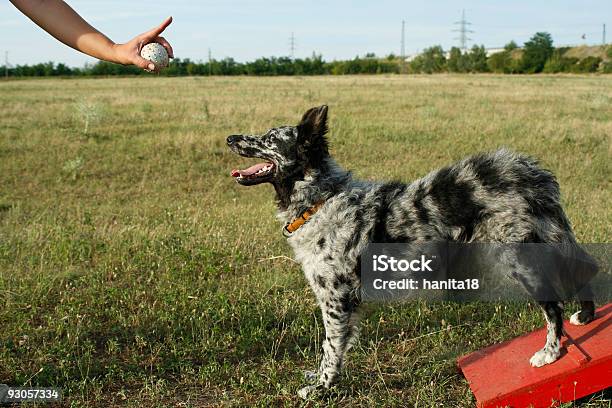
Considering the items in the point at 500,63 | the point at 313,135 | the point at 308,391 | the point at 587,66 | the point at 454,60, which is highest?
Answer: the point at 454,60

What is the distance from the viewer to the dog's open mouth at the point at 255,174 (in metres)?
4.65

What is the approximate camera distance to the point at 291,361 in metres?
4.88

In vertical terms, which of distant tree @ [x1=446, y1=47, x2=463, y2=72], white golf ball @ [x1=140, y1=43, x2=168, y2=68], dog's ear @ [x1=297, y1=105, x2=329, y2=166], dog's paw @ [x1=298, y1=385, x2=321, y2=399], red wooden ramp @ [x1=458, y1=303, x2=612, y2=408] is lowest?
dog's paw @ [x1=298, y1=385, x2=321, y2=399]

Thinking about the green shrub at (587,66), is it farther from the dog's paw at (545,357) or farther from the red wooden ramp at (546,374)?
the dog's paw at (545,357)

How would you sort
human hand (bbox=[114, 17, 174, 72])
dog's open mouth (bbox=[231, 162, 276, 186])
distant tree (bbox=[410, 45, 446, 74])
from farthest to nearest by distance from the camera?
distant tree (bbox=[410, 45, 446, 74])
dog's open mouth (bbox=[231, 162, 276, 186])
human hand (bbox=[114, 17, 174, 72])

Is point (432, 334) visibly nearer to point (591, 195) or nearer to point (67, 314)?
point (67, 314)

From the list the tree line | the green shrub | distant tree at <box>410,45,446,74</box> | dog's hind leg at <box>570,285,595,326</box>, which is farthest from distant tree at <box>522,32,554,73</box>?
dog's hind leg at <box>570,285,595,326</box>

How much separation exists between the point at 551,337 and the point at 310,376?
67.0 inches

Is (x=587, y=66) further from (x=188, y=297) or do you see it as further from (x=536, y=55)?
(x=188, y=297)

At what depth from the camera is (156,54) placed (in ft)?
11.2

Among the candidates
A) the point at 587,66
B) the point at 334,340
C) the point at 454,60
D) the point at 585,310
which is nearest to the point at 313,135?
the point at 334,340

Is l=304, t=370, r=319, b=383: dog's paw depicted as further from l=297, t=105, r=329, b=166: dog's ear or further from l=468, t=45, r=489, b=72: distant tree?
l=468, t=45, r=489, b=72: distant tree

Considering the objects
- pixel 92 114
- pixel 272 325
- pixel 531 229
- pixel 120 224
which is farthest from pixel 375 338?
pixel 92 114

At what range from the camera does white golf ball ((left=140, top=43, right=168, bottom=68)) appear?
10.4 ft
